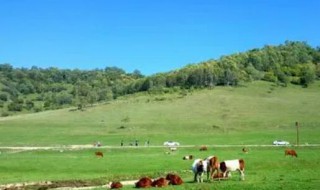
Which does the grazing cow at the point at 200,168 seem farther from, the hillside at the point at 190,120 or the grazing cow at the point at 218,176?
the hillside at the point at 190,120

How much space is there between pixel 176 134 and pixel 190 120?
65.1 feet

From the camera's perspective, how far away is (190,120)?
12350 cm

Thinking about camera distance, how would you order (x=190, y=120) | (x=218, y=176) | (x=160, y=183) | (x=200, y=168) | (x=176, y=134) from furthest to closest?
(x=190, y=120)
(x=176, y=134)
(x=218, y=176)
(x=200, y=168)
(x=160, y=183)

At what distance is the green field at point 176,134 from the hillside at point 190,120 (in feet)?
0.61

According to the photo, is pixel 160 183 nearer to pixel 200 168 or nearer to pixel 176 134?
pixel 200 168

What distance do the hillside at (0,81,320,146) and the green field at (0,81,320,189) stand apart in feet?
0.61

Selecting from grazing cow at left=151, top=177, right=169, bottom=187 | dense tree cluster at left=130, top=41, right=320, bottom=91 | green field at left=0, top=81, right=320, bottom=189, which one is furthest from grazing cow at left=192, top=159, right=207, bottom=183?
dense tree cluster at left=130, top=41, right=320, bottom=91

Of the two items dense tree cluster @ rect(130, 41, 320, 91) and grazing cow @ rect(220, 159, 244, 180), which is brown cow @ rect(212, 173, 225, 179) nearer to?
grazing cow @ rect(220, 159, 244, 180)

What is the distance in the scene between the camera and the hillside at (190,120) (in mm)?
96438

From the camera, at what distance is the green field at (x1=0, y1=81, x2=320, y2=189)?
41969 mm

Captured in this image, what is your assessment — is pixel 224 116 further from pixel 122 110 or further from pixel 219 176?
pixel 219 176

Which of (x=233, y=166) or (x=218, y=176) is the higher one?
(x=233, y=166)

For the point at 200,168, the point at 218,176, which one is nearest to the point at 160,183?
the point at 200,168

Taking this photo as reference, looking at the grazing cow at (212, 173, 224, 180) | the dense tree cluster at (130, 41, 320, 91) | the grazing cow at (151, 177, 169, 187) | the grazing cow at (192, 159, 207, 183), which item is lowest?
the grazing cow at (151, 177, 169, 187)
